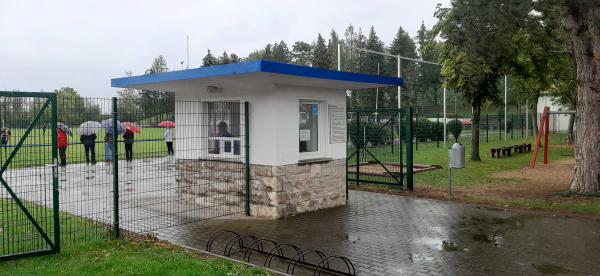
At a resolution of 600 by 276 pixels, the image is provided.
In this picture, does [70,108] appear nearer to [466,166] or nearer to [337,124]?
[337,124]

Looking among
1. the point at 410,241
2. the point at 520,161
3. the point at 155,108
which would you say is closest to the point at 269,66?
the point at 155,108

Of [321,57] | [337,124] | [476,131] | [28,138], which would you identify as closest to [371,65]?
[321,57]

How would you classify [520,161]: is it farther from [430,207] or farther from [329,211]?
[329,211]

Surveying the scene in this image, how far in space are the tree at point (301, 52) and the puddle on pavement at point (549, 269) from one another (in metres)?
80.3

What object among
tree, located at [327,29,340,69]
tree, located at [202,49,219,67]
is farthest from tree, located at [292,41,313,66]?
tree, located at [202,49,219,67]

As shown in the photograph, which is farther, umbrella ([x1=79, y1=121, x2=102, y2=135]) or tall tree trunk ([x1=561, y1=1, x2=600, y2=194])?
tall tree trunk ([x1=561, y1=1, x2=600, y2=194])

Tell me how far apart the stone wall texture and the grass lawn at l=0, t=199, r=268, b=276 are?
2389 millimetres

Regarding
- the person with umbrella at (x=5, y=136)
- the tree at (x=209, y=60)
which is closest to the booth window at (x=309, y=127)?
the person with umbrella at (x=5, y=136)

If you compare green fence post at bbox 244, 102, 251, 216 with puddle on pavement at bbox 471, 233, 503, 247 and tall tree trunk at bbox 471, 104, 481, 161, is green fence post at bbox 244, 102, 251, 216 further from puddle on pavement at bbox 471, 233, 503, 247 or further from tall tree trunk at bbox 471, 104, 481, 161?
tall tree trunk at bbox 471, 104, 481, 161

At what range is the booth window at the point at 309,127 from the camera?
9836mm

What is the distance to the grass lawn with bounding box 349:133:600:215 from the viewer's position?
10.6m

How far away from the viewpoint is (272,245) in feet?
23.7

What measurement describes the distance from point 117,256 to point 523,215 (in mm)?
7323

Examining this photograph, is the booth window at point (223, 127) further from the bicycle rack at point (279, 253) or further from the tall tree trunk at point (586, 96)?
the tall tree trunk at point (586, 96)
